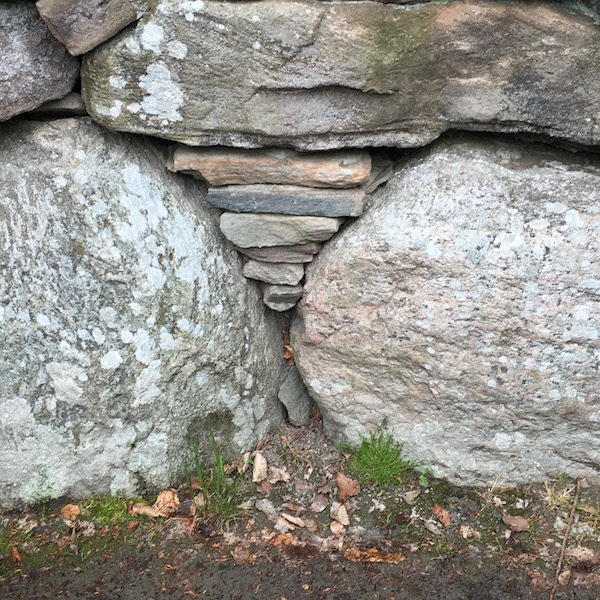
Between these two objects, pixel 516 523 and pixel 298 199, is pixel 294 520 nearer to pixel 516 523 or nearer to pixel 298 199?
pixel 516 523

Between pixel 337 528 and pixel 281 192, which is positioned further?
pixel 337 528

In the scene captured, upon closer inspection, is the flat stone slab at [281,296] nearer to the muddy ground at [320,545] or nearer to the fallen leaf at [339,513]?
the muddy ground at [320,545]

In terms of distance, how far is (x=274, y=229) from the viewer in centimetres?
288

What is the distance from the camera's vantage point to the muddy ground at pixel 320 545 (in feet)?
8.70

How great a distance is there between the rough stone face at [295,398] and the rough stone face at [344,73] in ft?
4.15

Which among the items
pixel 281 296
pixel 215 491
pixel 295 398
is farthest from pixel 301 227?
pixel 215 491

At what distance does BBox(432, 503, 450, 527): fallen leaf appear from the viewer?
290 centimetres

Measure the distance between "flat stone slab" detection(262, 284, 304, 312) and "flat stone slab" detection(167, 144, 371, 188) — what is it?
1.77ft

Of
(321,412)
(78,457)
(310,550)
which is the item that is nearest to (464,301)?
(321,412)

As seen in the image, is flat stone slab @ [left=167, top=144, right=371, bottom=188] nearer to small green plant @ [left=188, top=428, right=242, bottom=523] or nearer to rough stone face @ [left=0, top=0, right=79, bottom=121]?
rough stone face @ [left=0, top=0, right=79, bottom=121]

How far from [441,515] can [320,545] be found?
55 cm

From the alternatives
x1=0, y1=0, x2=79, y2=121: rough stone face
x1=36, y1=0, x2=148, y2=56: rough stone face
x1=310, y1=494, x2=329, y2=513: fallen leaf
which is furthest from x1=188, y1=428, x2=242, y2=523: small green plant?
x1=36, y1=0, x2=148, y2=56: rough stone face

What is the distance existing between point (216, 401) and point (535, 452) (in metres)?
1.46

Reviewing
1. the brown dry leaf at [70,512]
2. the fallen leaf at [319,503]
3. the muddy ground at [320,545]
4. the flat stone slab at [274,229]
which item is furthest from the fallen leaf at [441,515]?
the brown dry leaf at [70,512]
